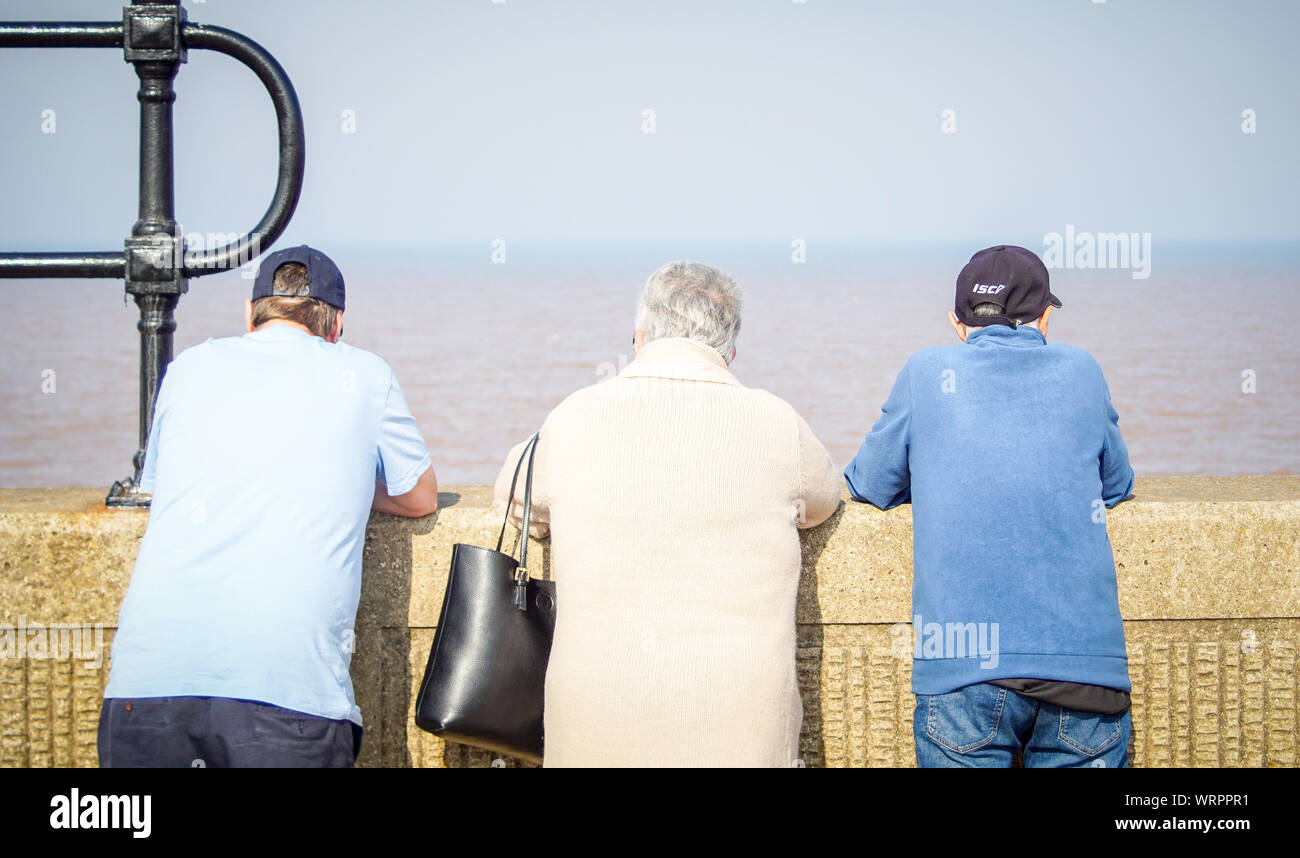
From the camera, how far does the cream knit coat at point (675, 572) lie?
7.51 feet

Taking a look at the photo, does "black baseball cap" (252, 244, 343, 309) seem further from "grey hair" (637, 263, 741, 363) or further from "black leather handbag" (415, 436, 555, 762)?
"grey hair" (637, 263, 741, 363)

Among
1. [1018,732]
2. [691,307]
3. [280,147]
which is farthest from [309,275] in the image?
[1018,732]

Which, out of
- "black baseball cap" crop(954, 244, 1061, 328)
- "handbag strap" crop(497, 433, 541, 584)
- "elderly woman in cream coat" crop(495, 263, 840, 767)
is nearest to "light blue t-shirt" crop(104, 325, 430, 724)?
"handbag strap" crop(497, 433, 541, 584)

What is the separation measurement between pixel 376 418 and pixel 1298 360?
24.1 metres

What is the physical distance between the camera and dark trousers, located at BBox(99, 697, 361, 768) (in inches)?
91.3

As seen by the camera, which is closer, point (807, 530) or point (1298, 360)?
point (807, 530)

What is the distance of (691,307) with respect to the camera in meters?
2.58

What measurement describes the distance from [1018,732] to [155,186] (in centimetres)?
239

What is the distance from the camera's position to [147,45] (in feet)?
9.15

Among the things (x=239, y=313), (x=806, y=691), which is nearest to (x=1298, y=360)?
(x=806, y=691)

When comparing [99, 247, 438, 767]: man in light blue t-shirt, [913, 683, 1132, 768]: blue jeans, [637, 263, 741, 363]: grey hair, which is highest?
[637, 263, 741, 363]: grey hair

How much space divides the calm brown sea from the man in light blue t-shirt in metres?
1.26

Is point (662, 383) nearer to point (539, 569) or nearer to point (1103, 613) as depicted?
point (539, 569)

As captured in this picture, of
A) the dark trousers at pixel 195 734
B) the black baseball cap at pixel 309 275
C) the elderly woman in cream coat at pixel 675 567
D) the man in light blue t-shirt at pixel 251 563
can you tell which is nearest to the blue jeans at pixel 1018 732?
the elderly woman in cream coat at pixel 675 567
